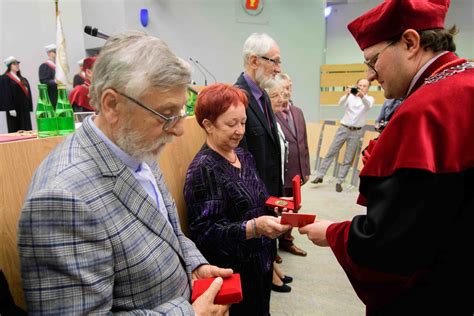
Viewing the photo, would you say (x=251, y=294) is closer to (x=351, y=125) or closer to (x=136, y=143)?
(x=136, y=143)

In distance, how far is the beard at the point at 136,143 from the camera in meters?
0.94

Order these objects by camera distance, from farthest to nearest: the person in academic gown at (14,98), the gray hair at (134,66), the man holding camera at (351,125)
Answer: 1. the person in academic gown at (14,98)
2. the man holding camera at (351,125)
3. the gray hair at (134,66)

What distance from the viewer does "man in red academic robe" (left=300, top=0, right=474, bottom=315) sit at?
0.89 metres

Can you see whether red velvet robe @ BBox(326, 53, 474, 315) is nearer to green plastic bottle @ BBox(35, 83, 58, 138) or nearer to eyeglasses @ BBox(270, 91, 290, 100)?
green plastic bottle @ BBox(35, 83, 58, 138)

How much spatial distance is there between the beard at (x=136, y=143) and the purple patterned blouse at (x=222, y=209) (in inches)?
21.4

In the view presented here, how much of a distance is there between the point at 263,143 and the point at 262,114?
193 mm

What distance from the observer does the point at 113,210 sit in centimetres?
84

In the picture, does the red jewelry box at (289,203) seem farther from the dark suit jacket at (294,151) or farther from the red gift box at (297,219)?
the dark suit jacket at (294,151)

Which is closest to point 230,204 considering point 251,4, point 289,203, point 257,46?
point 289,203

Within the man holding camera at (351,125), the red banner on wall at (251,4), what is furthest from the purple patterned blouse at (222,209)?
the red banner on wall at (251,4)

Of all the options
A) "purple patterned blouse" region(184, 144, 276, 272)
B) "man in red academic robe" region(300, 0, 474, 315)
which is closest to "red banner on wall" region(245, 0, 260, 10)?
"purple patterned blouse" region(184, 144, 276, 272)

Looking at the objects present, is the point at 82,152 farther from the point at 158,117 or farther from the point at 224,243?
the point at 224,243

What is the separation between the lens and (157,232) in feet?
3.06

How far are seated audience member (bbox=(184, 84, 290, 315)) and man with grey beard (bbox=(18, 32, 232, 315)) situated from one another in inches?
18.2
